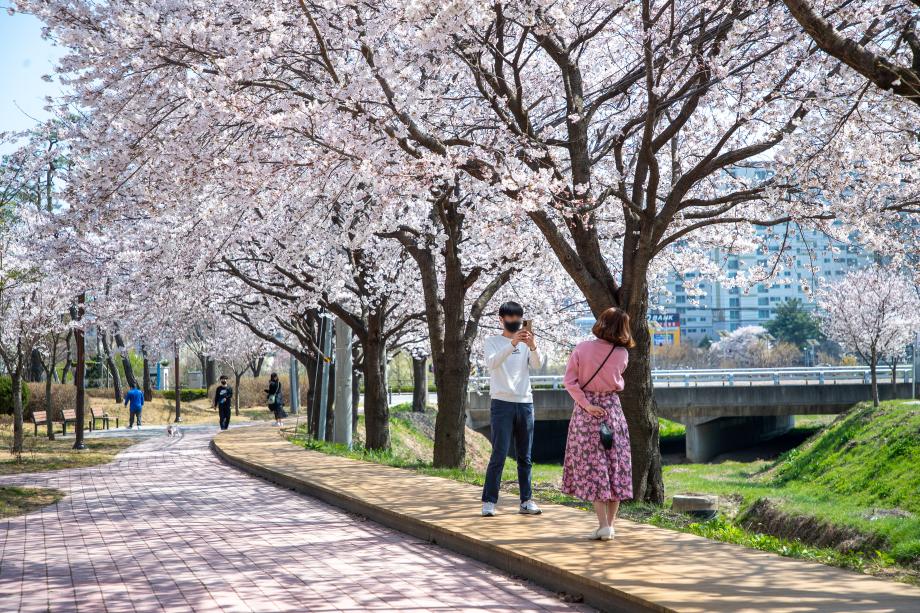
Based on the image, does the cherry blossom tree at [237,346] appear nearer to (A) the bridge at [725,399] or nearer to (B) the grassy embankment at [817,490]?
(A) the bridge at [725,399]

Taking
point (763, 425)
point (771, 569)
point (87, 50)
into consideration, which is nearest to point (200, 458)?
point (87, 50)

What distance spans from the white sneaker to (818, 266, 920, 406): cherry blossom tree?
3059 centimetres

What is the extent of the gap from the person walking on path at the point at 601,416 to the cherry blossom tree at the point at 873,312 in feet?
104

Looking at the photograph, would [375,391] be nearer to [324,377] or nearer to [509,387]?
[324,377]

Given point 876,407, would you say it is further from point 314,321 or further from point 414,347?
point 314,321

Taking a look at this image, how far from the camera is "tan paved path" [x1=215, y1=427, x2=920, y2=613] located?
18.4ft

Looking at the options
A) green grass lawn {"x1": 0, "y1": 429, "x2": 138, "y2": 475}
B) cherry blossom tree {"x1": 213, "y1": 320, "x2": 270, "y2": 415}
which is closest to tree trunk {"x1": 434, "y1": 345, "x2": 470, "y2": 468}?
green grass lawn {"x1": 0, "y1": 429, "x2": 138, "y2": 475}

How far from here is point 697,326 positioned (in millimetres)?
182250

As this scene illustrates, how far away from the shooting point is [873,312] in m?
39.5

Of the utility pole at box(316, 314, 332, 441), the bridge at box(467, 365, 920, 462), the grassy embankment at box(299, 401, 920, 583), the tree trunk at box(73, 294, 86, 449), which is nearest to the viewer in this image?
the grassy embankment at box(299, 401, 920, 583)

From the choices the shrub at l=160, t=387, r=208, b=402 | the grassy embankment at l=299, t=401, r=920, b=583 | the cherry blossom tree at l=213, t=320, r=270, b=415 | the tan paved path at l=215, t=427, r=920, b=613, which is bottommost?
the grassy embankment at l=299, t=401, r=920, b=583

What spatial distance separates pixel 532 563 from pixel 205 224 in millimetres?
9585

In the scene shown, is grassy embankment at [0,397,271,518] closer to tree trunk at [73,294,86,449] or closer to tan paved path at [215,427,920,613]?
tree trunk at [73,294,86,449]

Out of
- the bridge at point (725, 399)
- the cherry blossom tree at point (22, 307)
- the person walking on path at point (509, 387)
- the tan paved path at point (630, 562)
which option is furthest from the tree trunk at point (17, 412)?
the bridge at point (725, 399)
